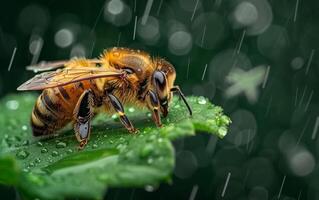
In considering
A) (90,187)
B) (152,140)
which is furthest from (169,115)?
(90,187)

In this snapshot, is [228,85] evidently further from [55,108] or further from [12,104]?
[55,108]

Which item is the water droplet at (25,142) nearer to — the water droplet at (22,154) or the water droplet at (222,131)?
the water droplet at (22,154)

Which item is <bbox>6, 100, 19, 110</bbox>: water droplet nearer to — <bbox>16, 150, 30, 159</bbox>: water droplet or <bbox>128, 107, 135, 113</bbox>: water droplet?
<bbox>128, 107, 135, 113</bbox>: water droplet

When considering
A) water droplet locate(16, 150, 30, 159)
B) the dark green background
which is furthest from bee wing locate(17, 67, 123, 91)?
the dark green background

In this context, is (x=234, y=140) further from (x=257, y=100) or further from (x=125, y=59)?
(x=125, y=59)

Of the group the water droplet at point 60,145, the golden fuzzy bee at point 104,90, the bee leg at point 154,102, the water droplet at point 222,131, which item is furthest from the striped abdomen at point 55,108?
the water droplet at point 222,131

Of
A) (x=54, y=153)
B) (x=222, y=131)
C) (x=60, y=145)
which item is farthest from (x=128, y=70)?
(x=222, y=131)
